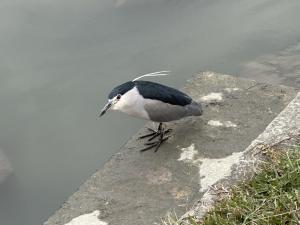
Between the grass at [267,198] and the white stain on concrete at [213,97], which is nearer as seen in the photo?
the grass at [267,198]

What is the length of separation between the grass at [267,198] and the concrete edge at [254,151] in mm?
73

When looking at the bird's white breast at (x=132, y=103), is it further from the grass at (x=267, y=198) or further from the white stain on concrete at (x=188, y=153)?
the grass at (x=267, y=198)

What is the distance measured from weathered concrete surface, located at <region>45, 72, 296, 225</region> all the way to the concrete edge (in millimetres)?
649

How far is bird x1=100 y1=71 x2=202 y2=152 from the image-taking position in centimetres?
458

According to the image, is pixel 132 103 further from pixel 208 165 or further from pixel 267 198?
pixel 267 198

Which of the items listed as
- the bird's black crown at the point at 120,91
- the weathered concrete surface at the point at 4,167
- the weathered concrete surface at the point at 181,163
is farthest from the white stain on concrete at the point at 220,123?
the weathered concrete surface at the point at 4,167

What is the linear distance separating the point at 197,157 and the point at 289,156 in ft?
5.37

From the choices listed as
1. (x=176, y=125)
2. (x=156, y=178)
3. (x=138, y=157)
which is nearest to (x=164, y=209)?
(x=156, y=178)

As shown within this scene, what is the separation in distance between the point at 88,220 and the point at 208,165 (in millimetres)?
969

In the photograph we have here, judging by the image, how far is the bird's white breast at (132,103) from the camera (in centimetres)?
458

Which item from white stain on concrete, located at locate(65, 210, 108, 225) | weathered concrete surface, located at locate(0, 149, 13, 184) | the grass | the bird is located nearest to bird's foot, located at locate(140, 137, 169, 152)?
the bird

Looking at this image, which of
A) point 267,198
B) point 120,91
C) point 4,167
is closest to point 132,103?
point 120,91

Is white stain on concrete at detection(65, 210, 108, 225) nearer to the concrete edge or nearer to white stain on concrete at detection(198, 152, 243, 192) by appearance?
white stain on concrete at detection(198, 152, 243, 192)

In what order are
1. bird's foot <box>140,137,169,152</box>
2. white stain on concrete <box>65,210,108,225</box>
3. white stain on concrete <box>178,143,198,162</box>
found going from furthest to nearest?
bird's foot <box>140,137,169,152</box>
white stain on concrete <box>178,143,198,162</box>
white stain on concrete <box>65,210,108,225</box>
